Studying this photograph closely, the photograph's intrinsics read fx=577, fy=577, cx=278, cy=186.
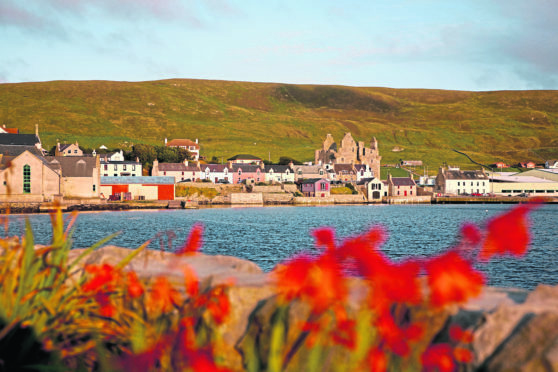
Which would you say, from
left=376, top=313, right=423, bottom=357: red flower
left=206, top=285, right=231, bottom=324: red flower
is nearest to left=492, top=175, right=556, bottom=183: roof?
left=206, top=285, right=231, bottom=324: red flower

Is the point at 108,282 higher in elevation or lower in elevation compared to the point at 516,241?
lower

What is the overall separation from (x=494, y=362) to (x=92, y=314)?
4.67 meters

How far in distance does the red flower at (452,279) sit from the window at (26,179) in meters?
101

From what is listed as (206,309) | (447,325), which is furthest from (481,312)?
(206,309)

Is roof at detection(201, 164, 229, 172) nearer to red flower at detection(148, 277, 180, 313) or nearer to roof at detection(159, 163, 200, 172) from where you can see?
roof at detection(159, 163, 200, 172)

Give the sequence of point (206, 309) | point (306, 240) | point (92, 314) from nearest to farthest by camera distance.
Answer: point (206, 309)
point (92, 314)
point (306, 240)

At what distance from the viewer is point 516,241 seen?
4.21 m

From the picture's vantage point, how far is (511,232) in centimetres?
433

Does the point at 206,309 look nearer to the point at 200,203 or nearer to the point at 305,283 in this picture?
the point at 305,283

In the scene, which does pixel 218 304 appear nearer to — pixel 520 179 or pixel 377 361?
pixel 377 361

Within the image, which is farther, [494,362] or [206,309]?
[206,309]

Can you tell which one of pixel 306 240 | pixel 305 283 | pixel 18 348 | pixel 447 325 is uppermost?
pixel 305 283

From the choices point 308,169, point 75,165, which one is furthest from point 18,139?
point 308,169

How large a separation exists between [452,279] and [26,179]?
102 meters
